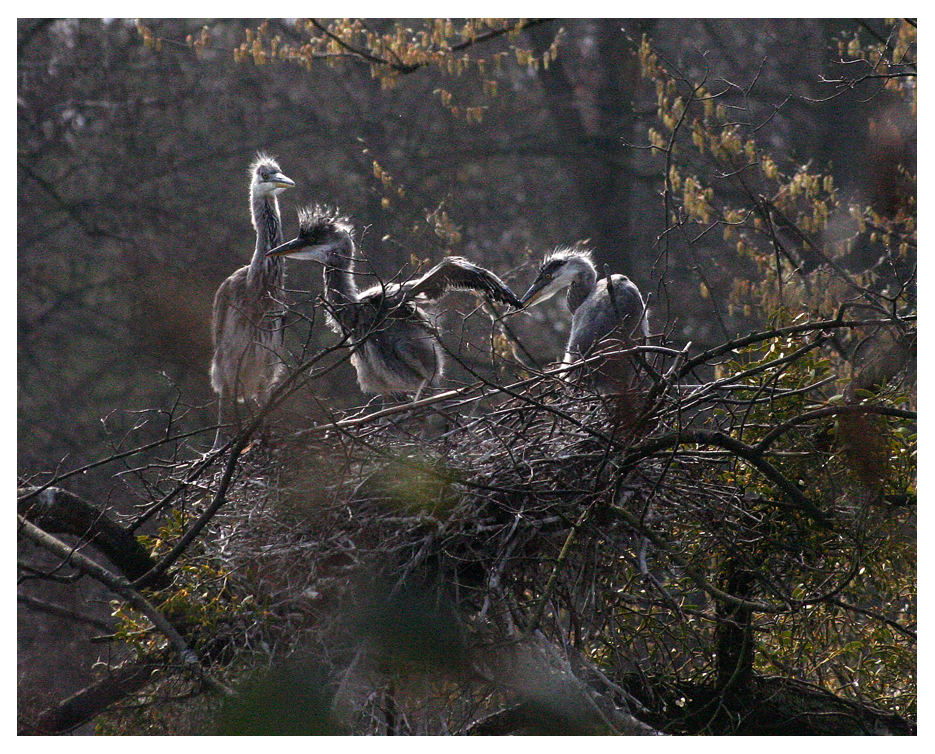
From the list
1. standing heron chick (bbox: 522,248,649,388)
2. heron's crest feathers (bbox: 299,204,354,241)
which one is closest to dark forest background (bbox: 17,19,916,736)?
heron's crest feathers (bbox: 299,204,354,241)

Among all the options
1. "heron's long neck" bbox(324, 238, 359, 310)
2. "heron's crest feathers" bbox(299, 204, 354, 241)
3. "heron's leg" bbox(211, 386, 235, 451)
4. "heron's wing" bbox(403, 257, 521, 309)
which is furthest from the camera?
"heron's crest feathers" bbox(299, 204, 354, 241)

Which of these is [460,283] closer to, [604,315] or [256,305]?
[604,315]

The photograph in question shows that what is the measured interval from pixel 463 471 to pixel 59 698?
177cm

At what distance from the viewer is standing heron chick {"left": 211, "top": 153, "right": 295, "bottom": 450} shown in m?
4.65

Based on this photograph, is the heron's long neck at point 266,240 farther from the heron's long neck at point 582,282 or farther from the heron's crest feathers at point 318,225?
the heron's long neck at point 582,282

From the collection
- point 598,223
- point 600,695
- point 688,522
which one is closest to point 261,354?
point 688,522

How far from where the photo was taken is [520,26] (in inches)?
196

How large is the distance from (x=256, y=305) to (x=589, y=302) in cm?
147

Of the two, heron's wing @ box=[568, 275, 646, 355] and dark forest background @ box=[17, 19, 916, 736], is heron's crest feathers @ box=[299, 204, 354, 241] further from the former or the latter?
heron's wing @ box=[568, 275, 646, 355]

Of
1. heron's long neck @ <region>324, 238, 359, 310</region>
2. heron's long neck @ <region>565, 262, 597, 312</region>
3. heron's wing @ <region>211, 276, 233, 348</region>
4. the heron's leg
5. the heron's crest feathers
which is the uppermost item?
the heron's crest feathers

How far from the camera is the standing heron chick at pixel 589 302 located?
393 cm

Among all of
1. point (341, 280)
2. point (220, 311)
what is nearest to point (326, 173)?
point (220, 311)

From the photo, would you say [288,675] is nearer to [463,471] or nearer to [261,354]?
[463,471]

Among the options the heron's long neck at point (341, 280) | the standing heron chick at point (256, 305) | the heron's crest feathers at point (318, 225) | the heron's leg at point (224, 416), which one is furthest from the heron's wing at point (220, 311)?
the heron's long neck at point (341, 280)
